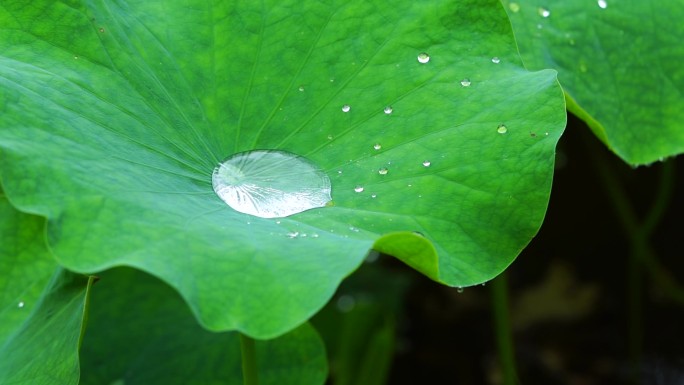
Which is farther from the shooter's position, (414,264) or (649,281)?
(649,281)

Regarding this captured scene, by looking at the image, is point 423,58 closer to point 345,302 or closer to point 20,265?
point 20,265

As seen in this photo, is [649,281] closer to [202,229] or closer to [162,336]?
[162,336]

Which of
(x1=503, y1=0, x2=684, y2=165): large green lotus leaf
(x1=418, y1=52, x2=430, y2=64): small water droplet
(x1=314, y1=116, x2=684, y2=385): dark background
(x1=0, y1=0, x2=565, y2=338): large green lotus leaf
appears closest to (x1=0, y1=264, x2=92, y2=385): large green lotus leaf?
(x1=0, y1=0, x2=565, y2=338): large green lotus leaf

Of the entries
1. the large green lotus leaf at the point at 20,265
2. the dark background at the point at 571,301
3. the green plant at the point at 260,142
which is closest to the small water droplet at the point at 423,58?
the green plant at the point at 260,142

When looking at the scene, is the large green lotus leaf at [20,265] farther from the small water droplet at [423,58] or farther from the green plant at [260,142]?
the small water droplet at [423,58]

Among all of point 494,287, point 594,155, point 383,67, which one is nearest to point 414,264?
point 383,67

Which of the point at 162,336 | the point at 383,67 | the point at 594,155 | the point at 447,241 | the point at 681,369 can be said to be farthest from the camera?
the point at 681,369

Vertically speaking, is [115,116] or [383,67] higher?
[115,116]
